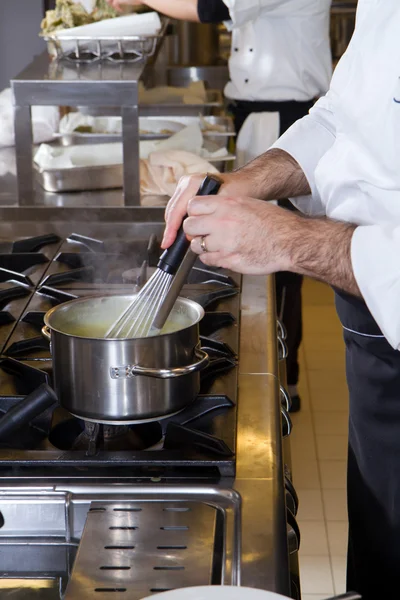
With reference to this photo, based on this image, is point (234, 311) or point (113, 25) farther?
point (113, 25)

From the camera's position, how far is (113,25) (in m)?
2.41

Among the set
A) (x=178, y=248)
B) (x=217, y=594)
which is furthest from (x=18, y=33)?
(x=217, y=594)

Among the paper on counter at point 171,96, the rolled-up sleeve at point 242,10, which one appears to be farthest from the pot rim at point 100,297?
the rolled-up sleeve at point 242,10

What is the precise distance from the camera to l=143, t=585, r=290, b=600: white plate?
0.74 meters

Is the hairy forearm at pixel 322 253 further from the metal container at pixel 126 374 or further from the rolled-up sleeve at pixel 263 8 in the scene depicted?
the rolled-up sleeve at pixel 263 8

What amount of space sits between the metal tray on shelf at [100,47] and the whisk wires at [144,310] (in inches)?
53.9

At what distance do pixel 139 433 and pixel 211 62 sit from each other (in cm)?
375

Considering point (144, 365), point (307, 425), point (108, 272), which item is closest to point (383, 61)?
point (144, 365)

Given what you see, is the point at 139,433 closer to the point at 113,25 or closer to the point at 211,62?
the point at 113,25

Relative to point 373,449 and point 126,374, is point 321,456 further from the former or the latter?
point 126,374

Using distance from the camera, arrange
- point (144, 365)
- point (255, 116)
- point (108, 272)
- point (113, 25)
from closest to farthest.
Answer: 1. point (144, 365)
2. point (108, 272)
3. point (113, 25)
4. point (255, 116)

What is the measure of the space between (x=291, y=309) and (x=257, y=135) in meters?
0.80

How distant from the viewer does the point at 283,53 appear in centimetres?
322

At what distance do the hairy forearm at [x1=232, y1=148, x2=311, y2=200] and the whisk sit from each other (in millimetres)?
239
